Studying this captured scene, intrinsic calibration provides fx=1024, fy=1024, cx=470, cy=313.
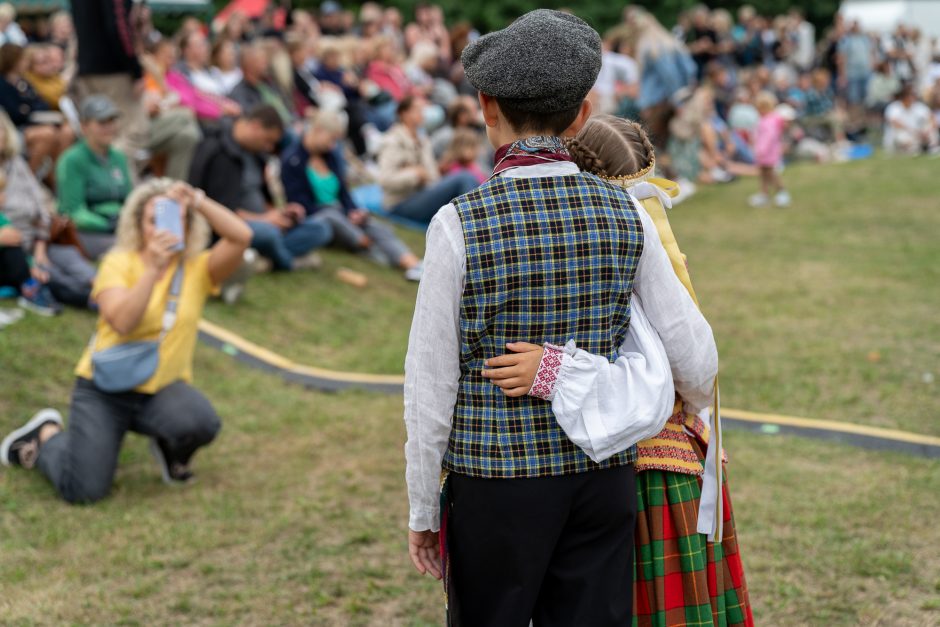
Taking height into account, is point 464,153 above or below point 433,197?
above

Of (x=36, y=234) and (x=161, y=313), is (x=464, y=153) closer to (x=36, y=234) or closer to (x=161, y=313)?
(x=36, y=234)

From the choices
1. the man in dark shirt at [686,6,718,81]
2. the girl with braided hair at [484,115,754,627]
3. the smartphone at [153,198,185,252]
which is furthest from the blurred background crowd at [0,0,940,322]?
the man in dark shirt at [686,6,718,81]

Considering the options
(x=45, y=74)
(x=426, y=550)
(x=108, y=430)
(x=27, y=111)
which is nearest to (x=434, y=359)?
(x=426, y=550)

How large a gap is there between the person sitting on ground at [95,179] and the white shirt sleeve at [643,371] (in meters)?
5.64

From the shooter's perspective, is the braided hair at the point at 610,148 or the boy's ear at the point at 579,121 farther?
the braided hair at the point at 610,148

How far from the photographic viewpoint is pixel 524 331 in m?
2.14

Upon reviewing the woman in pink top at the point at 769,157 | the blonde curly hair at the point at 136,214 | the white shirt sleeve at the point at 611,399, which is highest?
the white shirt sleeve at the point at 611,399

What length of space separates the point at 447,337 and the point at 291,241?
20.5 feet

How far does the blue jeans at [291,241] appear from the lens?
7969 millimetres

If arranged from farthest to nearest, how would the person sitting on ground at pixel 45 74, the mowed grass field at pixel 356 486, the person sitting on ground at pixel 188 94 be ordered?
the person sitting on ground at pixel 188 94
the person sitting on ground at pixel 45 74
the mowed grass field at pixel 356 486

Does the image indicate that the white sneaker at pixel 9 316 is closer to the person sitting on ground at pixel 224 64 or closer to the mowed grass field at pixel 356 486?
the mowed grass field at pixel 356 486

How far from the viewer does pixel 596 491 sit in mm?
2188

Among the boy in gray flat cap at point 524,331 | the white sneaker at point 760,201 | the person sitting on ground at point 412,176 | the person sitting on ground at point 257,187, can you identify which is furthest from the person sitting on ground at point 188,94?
the boy in gray flat cap at point 524,331

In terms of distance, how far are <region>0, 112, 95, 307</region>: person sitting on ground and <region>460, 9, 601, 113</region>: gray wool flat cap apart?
5.15 metres
